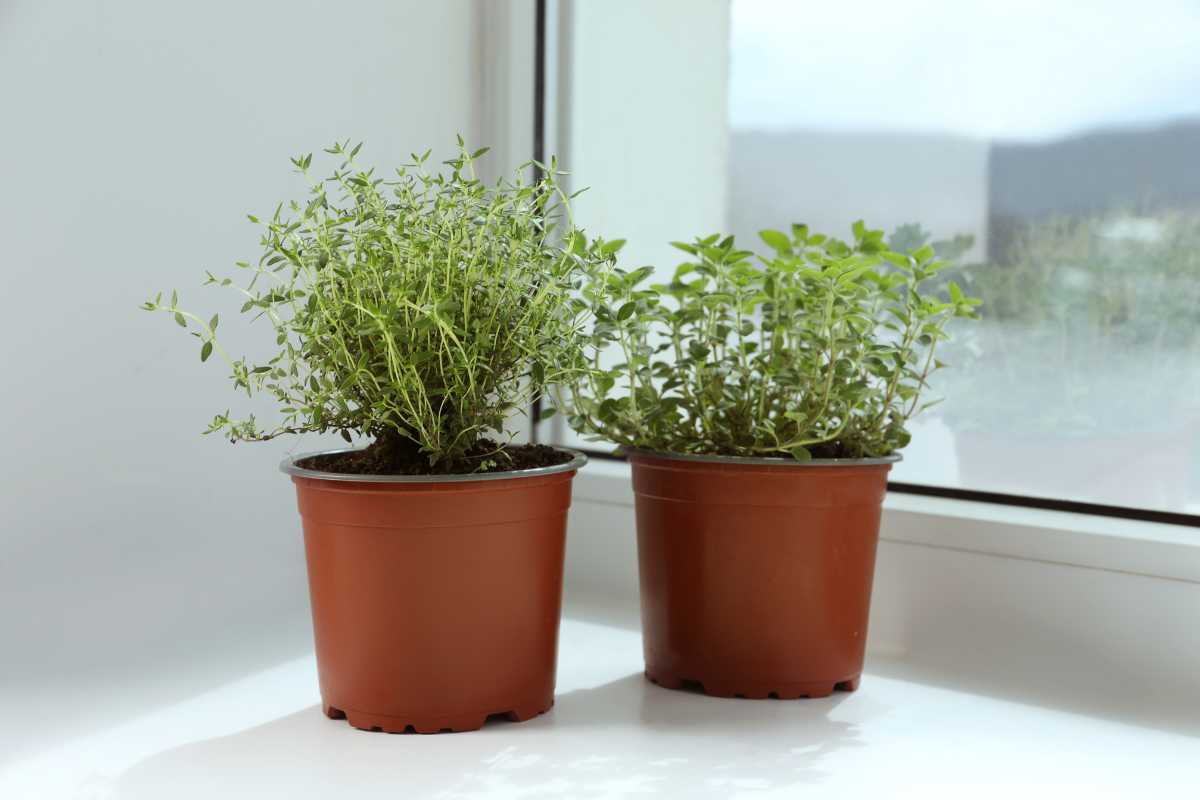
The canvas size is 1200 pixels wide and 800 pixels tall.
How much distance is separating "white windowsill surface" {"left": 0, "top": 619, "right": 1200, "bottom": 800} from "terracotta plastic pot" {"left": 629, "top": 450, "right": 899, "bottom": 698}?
36 millimetres

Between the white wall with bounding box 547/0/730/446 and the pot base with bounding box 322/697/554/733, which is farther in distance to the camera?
the white wall with bounding box 547/0/730/446

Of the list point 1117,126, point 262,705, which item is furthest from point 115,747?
point 1117,126

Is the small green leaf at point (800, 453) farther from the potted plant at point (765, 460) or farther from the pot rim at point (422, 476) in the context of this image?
the pot rim at point (422, 476)

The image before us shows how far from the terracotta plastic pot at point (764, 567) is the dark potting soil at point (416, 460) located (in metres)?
0.13

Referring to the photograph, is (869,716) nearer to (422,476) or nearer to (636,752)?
(636,752)

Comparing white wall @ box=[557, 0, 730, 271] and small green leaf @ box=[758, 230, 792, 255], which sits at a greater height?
white wall @ box=[557, 0, 730, 271]

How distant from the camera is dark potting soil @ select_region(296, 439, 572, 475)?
1.02 meters

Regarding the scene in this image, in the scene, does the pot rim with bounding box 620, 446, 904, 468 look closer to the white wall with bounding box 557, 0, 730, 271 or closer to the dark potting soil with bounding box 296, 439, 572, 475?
the dark potting soil with bounding box 296, 439, 572, 475

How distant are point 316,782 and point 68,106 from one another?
0.65 m

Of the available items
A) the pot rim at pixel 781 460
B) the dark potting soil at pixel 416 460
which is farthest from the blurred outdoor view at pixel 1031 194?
the dark potting soil at pixel 416 460

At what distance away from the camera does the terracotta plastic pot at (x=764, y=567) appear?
1.10 metres

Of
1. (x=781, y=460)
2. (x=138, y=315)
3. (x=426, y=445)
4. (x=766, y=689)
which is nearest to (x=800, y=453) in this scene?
(x=781, y=460)

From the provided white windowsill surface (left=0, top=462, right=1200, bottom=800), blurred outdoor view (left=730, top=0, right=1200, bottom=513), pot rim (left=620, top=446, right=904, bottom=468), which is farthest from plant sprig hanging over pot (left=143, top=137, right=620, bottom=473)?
blurred outdoor view (left=730, top=0, right=1200, bottom=513)

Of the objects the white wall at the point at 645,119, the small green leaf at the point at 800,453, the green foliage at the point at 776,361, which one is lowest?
the small green leaf at the point at 800,453
